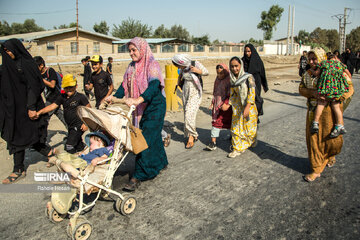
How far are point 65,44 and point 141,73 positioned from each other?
3276 centimetres

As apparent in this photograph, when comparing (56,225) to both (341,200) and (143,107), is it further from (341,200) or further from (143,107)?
(341,200)

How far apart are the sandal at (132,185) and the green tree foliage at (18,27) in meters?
71.2

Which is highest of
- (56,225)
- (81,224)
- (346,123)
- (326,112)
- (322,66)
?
(322,66)

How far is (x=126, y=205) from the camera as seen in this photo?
10.2 feet

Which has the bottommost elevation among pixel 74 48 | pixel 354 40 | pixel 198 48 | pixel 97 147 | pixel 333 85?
pixel 97 147

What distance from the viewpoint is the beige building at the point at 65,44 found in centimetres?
2589

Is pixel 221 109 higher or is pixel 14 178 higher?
pixel 221 109

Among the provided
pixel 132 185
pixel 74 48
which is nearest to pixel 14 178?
pixel 132 185

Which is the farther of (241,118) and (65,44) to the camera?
(65,44)

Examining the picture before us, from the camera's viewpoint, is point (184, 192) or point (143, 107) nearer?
point (184, 192)

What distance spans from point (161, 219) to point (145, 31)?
62099mm

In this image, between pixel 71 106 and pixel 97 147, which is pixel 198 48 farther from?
pixel 97 147

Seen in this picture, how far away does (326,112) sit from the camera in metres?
3.81

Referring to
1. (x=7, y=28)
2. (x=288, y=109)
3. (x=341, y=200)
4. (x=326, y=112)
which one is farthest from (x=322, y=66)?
(x=7, y=28)
